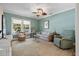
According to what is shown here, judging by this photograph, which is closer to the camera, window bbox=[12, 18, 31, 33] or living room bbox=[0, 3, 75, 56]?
living room bbox=[0, 3, 75, 56]

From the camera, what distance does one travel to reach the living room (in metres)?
1.97

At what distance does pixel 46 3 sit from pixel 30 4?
0.31m

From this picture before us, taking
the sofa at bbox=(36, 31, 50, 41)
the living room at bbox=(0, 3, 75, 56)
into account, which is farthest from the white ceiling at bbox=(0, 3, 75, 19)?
the sofa at bbox=(36, 31, 50, 41)

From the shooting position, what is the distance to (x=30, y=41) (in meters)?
2.08

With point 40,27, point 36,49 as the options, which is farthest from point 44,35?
point 36,49

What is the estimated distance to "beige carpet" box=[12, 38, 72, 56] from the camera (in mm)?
1995

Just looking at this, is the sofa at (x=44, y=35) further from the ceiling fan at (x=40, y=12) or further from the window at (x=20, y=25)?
the ceiling fan at (x=40, y=12)

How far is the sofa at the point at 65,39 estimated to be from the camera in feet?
6.49

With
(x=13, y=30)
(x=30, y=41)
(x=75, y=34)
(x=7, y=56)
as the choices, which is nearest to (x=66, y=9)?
(x=75, y=34)

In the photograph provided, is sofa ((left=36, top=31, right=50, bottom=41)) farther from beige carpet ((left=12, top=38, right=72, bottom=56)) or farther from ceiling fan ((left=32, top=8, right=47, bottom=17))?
ceiling fan ((left=32, top=8, right=47, bottom=17))

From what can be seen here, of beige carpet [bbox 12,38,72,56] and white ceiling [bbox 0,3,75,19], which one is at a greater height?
white ceiling [bbox 0,3,75,19]

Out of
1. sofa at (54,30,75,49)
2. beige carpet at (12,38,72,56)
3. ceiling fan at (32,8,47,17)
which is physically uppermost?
ceiling fan at (32,8,47,17)

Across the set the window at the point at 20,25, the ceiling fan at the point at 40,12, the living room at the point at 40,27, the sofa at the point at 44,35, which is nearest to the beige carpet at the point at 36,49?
the living room at the point at 40,27

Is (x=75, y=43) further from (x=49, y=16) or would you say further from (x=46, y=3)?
(x=46, y=3)
